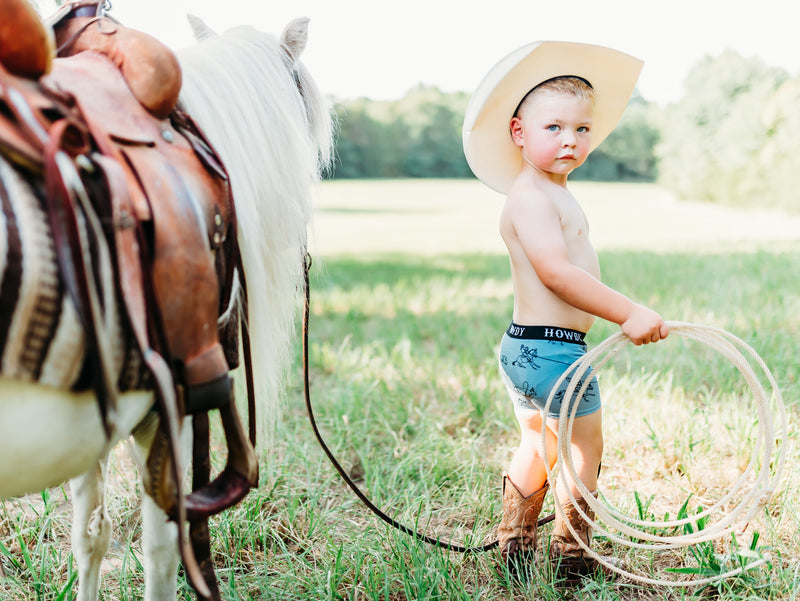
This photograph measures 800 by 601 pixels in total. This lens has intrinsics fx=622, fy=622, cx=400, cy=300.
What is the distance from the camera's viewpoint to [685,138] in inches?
1276

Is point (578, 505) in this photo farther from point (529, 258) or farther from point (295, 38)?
point (295, 38)

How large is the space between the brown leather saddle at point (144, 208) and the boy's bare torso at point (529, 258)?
83cm

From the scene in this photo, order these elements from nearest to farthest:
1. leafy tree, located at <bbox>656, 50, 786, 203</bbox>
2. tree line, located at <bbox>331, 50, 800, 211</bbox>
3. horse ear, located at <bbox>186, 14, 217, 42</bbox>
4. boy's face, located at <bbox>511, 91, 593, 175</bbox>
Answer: boy's face, located at <bbox>511, 91, 593, 175</bbox>, horse ear, located at <bbox>186, 14, 217, 42</bbox>, tree line, located at <bbox>331, 50, 800, 211</bbox>, leafy tree, located at <bbox>656, 50, 786, 203</bbox>

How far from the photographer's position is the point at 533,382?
1.84 metres

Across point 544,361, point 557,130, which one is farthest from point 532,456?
point 557,130

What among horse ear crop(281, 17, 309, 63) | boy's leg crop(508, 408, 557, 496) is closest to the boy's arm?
boy's leg crop(508, 408, 557, 496)

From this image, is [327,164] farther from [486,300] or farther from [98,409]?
[486,300]

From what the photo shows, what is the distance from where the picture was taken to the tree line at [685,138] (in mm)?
20906

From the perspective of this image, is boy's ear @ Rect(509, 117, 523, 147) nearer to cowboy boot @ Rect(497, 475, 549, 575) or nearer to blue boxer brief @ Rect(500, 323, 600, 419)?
blue boxer brief @ Rect(500, 323, 600, 419)

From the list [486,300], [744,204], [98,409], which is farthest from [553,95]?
[744,204]

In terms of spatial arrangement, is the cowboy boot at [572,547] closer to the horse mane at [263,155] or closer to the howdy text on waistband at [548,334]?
the howdy text on waistband at [548,334]

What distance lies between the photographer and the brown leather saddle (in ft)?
3.28

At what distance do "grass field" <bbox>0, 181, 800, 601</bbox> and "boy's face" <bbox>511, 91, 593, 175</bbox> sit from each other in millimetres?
677

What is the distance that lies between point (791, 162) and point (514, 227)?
2122 cm
